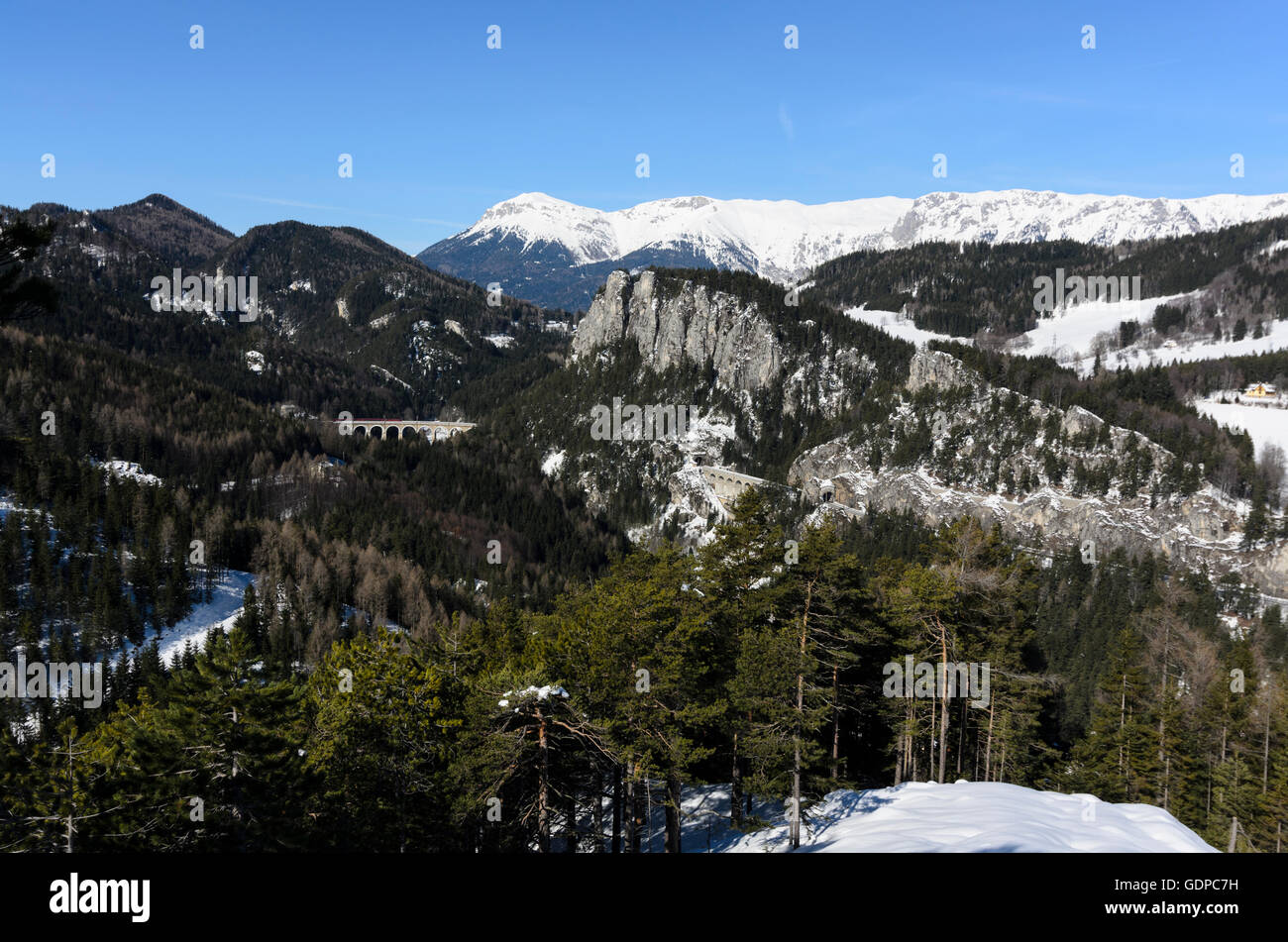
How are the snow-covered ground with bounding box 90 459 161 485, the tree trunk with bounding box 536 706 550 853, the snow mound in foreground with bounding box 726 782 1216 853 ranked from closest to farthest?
the snow mound in foreground with bounding box 726 782 1216 853
the tree trunk with bounding box 536 706 550 853
the snow-covered ground with bounding box 90 459 161 485

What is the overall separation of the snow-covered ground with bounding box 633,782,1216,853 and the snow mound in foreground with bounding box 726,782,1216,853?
0.04 meters

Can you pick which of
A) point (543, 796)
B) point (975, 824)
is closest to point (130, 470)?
point (543, 796)

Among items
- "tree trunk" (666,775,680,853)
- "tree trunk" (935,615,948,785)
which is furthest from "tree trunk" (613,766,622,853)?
"tree trunk" (935,615,948,785)

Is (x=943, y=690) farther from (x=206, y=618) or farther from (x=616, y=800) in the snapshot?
(x=206, y=618)

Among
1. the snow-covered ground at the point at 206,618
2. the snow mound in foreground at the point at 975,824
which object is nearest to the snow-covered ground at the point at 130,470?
the snow-covered ground at the point at 206,618

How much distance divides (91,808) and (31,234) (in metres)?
18.7

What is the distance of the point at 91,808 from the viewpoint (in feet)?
82.4

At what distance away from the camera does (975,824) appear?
91.8ft

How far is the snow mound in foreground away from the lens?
2498 centimetres

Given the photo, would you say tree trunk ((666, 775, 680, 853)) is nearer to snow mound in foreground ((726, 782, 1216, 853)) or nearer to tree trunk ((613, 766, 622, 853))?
tree trunk ((613, 766, 622, 853))

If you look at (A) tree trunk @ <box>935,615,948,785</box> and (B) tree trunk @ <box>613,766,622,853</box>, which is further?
(A) tree trunk @ <box>935,615,948,785</box>

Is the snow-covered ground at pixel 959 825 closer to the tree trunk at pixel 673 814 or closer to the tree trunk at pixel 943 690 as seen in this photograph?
the tree trunk at pixel 943 690
